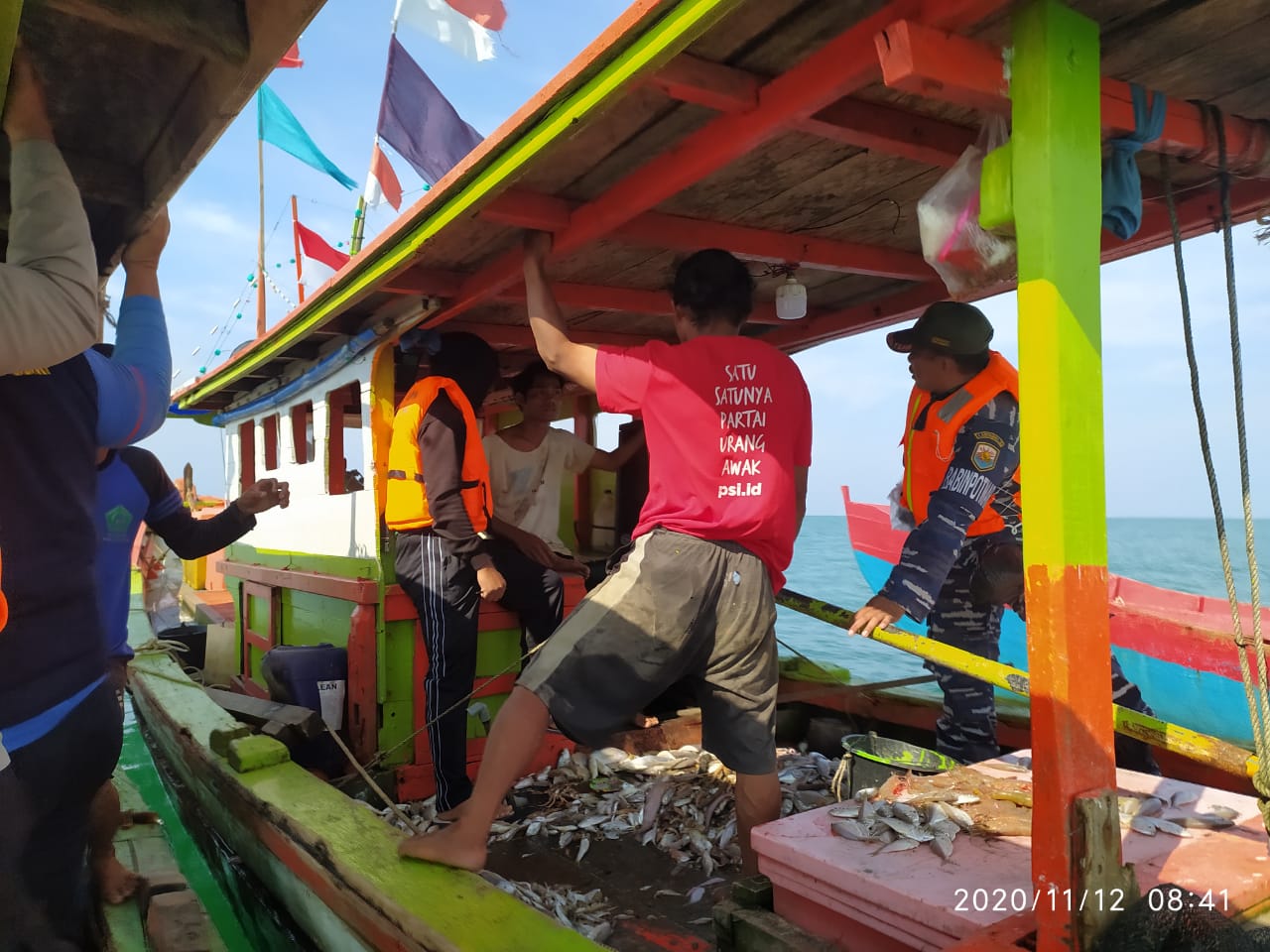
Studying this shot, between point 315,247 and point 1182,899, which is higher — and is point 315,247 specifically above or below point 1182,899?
above

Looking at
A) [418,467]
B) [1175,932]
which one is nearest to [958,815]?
[1175,932]

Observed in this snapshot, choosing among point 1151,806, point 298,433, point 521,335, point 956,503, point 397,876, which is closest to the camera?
point 1151,806

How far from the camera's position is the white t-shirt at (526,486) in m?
5.16

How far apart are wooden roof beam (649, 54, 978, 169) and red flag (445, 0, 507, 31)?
940cm

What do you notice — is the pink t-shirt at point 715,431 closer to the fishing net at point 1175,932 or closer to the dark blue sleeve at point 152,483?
the fishing net at point 1175,932

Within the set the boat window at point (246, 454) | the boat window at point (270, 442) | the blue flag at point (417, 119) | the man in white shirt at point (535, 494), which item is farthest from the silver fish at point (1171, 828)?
the blue flag at point (417, 119)

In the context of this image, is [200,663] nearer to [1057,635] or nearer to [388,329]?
[388,329]

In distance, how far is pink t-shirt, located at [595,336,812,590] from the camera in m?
2.73

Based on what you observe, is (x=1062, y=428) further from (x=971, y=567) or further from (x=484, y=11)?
(x=484, y=11)

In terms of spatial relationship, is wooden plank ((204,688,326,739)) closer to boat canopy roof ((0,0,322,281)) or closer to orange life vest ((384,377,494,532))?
orange life vest ((384,377,494,532))

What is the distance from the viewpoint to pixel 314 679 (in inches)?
187

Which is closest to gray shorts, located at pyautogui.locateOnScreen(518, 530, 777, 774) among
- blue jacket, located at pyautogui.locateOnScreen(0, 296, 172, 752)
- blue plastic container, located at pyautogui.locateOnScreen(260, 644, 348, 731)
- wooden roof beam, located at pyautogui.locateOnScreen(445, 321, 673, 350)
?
blue jacket, located at pyautogui.locateOnScreen(0, 296, 172, 752)

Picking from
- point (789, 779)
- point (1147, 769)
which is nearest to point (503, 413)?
point (789, 779)

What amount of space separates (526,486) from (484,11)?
8218mm
